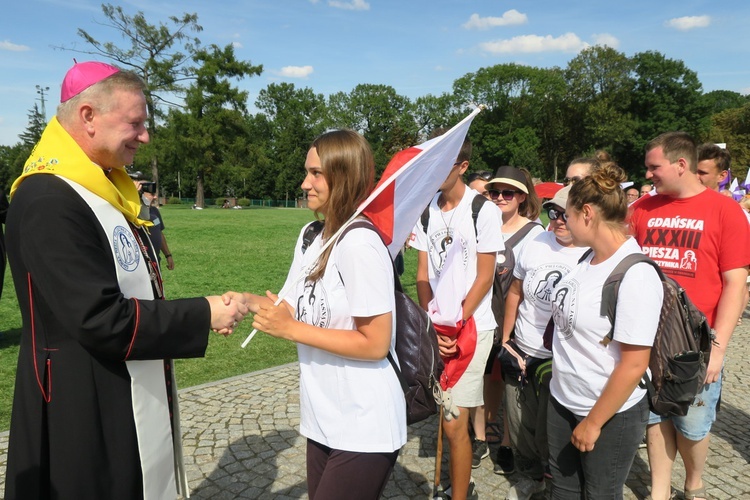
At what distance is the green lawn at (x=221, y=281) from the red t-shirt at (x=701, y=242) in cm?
458

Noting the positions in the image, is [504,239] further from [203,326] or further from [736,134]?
[736,134]

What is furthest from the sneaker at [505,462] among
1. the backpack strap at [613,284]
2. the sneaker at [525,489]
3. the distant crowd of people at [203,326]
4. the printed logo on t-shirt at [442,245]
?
the backpack strap at [613,284]

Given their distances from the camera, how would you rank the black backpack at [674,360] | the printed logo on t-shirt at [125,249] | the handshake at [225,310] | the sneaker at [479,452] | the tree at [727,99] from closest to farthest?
the printed logo on t-shirt at [125,249] < the handshake at [225,310] < the black backpack at [674,360] < the sneaker at [479,452] < the tree at [727,99]

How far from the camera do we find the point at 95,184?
79.2 inches

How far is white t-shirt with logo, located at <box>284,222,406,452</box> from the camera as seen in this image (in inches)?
81.6

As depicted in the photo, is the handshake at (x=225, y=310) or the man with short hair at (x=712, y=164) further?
the man with short hair at (x=712, y=164)

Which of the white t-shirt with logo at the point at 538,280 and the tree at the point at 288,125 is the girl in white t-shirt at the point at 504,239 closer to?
the white t-shirt with logo at the point at 538,280

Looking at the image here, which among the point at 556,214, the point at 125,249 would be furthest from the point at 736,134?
the point at 125,249

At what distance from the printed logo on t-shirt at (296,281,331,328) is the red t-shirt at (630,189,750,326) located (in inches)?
101

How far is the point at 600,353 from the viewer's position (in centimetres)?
260

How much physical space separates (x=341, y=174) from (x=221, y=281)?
10403 mm

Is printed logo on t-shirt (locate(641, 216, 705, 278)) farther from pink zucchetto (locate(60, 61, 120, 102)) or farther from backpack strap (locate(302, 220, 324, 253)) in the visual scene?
pink zucchetto (locate(60, 61, 120, 102))

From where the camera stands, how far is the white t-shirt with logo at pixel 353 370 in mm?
2072

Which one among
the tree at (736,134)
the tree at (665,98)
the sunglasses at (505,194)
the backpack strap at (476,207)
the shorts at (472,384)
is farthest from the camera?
the tree at (665,98)
